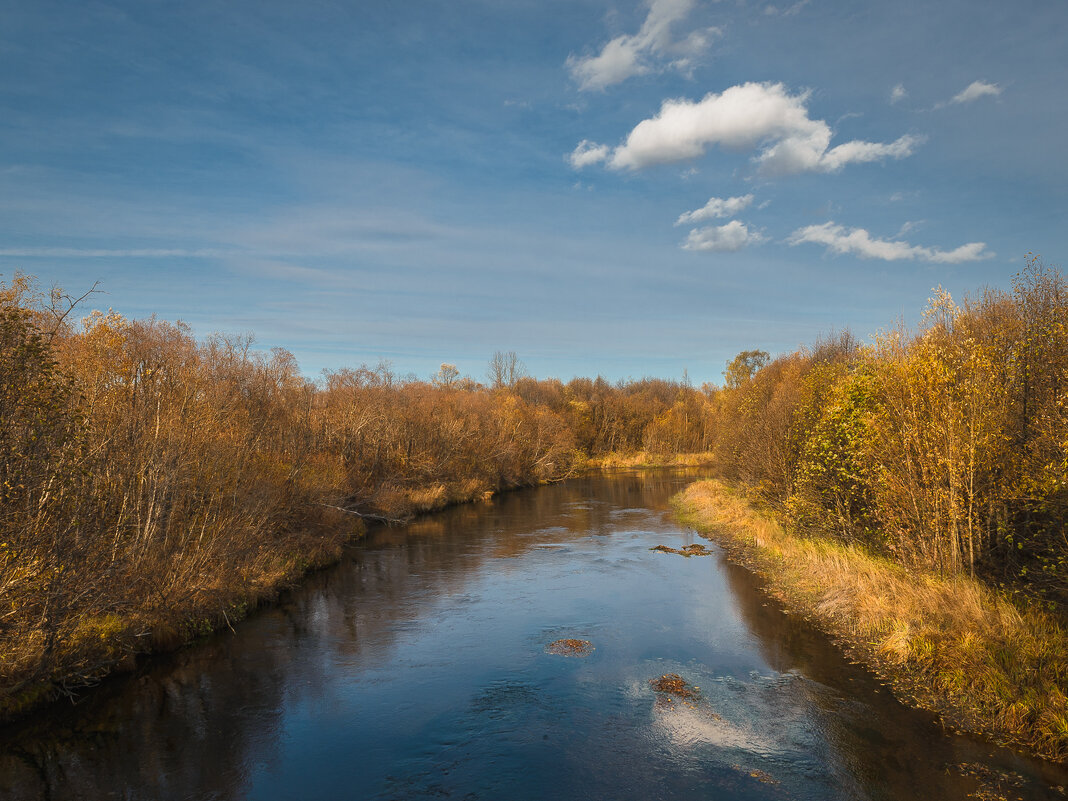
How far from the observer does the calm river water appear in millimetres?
10188

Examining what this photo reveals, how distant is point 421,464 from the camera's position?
4425 cm

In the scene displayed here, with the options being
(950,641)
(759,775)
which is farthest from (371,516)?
(950,641)

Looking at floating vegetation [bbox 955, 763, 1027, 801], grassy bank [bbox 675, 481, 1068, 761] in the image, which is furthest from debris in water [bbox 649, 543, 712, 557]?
floating vegetation [bbox 955, 763, 1027, 801]

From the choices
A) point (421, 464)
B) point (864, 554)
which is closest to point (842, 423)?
point (864, 554)

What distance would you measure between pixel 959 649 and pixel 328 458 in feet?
96.5

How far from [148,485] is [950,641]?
19.8 metres

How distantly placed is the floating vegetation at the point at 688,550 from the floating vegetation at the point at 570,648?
40.1 ft

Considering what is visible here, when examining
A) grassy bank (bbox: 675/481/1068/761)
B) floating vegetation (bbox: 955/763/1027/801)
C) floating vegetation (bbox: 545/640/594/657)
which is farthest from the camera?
floating vegetation (bbox: 545/640/594/657)

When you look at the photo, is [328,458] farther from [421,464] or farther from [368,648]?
Answer: [368,648]

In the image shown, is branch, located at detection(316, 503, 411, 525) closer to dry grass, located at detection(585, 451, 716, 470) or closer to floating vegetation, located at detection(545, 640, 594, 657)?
floating vegetation, located at detection(545, 640, 594, 657)

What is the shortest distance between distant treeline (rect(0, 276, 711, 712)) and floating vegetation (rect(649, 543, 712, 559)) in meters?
14.9

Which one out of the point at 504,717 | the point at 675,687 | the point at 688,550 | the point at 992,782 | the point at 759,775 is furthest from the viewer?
the point at 688,550

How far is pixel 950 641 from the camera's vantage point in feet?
42.8

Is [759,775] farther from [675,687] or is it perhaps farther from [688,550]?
[688,550]
